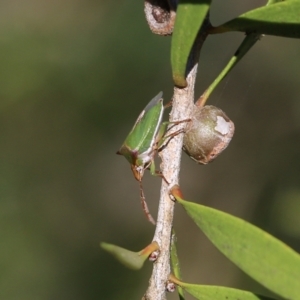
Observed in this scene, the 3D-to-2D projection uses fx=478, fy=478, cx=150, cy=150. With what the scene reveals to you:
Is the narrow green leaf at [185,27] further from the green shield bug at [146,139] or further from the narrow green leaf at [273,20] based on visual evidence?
the green shield bug at [146,139]

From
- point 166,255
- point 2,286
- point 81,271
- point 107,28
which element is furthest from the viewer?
point 107,28

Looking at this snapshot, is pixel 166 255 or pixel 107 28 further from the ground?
pixel 107 28

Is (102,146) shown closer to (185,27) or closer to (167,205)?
(167,205)

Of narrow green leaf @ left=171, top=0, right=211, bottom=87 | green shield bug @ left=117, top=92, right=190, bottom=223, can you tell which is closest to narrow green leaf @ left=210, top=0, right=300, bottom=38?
narrow green leaf @ left=171, top=0, right=211, bottom=87

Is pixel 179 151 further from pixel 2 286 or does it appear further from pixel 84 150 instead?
pixel 84 150

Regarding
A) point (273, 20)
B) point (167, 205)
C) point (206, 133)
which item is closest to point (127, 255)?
point (167, 205)

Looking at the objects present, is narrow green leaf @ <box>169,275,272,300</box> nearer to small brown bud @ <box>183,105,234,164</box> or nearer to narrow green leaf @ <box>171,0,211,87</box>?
small brown bud @ <box>183,105,234,164</box>

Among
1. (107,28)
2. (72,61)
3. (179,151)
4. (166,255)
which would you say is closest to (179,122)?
(179,151)
